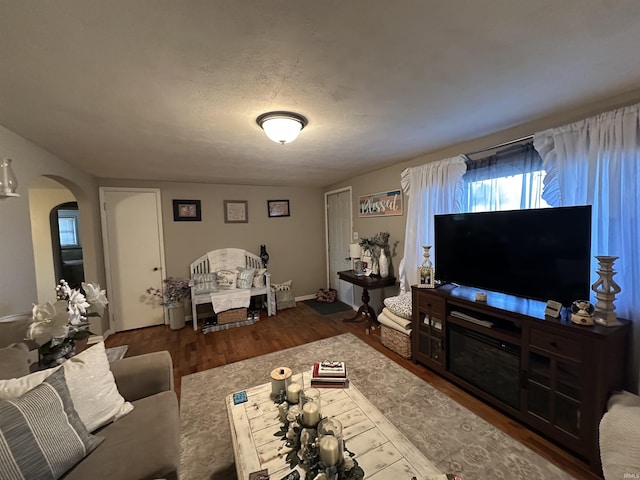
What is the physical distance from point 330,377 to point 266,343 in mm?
1784

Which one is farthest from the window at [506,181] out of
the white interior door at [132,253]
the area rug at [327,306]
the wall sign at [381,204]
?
the white interior door at [132,253]

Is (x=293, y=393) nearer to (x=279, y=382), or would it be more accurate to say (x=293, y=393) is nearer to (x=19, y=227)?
(x=279, y=382)

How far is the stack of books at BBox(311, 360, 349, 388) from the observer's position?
5.50 feet

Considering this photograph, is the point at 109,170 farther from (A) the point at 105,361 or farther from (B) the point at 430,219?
(B) the point at 430,219

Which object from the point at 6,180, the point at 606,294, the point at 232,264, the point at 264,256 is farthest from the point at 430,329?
the point at 6,180

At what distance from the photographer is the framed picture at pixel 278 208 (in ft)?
15.7

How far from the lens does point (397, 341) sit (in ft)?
9.36

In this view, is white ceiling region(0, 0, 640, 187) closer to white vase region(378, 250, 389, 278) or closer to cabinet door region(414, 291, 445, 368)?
cabinet door region(414, 291, 445, 368)

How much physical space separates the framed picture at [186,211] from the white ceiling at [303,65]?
1858mm

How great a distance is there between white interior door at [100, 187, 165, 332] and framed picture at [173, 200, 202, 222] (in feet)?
0.76

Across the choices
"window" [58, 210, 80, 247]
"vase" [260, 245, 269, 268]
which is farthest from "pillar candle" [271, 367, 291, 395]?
"window" [58, 210, 80, 247]

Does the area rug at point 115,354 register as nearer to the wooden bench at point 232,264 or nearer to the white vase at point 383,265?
the wooden bench at point 232,264

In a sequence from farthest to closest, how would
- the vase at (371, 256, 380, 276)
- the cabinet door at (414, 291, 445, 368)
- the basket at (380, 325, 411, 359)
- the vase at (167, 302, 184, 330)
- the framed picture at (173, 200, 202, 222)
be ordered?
1. the framed picture at (173, 200, 202, 222)
2. the vase at (167, 302, 184, 330)
3. the vase at (371, 256, 380, 276)
4. the basket at (380, 325, 411, 359)
5. the cabinet door at (414, 291, 445, 368)

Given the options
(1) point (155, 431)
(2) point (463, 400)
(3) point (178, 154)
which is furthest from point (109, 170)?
(2) point (463, 400)
